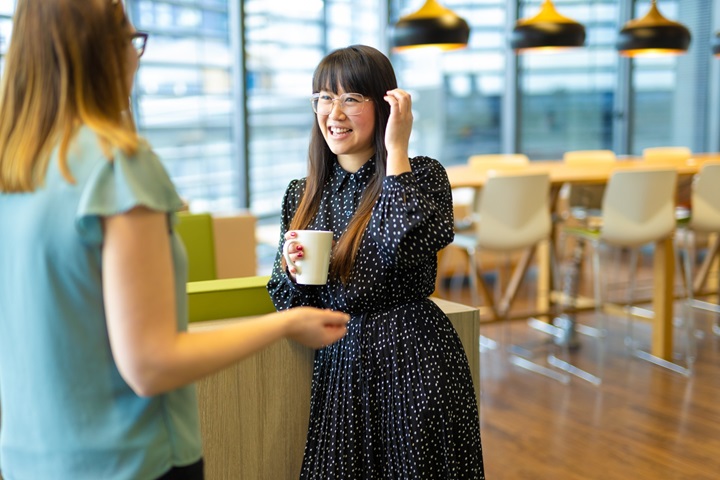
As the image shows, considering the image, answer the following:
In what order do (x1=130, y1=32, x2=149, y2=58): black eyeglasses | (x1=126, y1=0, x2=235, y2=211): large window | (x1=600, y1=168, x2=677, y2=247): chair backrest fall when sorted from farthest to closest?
(x1=126, y1=0, x2=235, y2=211): large window
(x1=600, y1=168, x2=677, y2=247): chair backrest
(x1=130, y1=32, x2=149, y2=58): black eyeglasses

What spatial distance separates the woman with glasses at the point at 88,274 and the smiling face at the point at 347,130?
0.87m

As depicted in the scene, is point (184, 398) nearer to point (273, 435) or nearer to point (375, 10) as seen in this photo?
point (273, 435)

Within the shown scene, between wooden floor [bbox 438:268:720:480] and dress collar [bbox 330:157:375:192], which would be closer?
dress collar [bbox 330:157:375:192]

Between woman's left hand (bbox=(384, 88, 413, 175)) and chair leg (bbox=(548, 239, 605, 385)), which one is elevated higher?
woman's left hand (bbox=(384, 88, 413, 175))

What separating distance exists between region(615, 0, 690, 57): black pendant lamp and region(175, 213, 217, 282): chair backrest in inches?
138

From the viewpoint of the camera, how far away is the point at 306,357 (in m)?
2.06

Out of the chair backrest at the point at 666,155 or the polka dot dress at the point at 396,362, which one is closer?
the polka dot dress at the point at 396,362

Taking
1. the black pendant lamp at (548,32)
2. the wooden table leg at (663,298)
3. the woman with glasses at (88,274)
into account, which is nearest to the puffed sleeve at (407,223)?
the woman with glasses at (88,274)

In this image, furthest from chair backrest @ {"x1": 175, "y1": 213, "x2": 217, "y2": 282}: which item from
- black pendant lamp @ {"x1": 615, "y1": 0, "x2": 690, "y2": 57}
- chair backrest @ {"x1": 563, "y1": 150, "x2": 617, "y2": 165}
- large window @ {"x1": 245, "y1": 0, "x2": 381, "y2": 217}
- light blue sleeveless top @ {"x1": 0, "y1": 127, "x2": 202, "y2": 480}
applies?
black pendant lamp @ {"x1": 615, "y1": 0, "x2": 690, "y2": 57}

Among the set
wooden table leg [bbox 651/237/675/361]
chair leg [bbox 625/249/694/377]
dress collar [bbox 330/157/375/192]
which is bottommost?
chair leg [bbox 625/249/694/377]

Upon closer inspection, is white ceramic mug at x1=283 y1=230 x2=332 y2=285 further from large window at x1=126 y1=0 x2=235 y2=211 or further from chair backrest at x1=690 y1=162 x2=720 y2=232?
large window at x1=126 y1=0 x2=235 y2=211

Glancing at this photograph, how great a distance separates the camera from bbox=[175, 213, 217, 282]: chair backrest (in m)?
3.30

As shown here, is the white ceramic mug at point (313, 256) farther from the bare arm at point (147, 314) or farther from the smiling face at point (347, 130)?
the bare arm at point (147, 314)

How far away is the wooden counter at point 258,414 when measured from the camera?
77.9 inches
